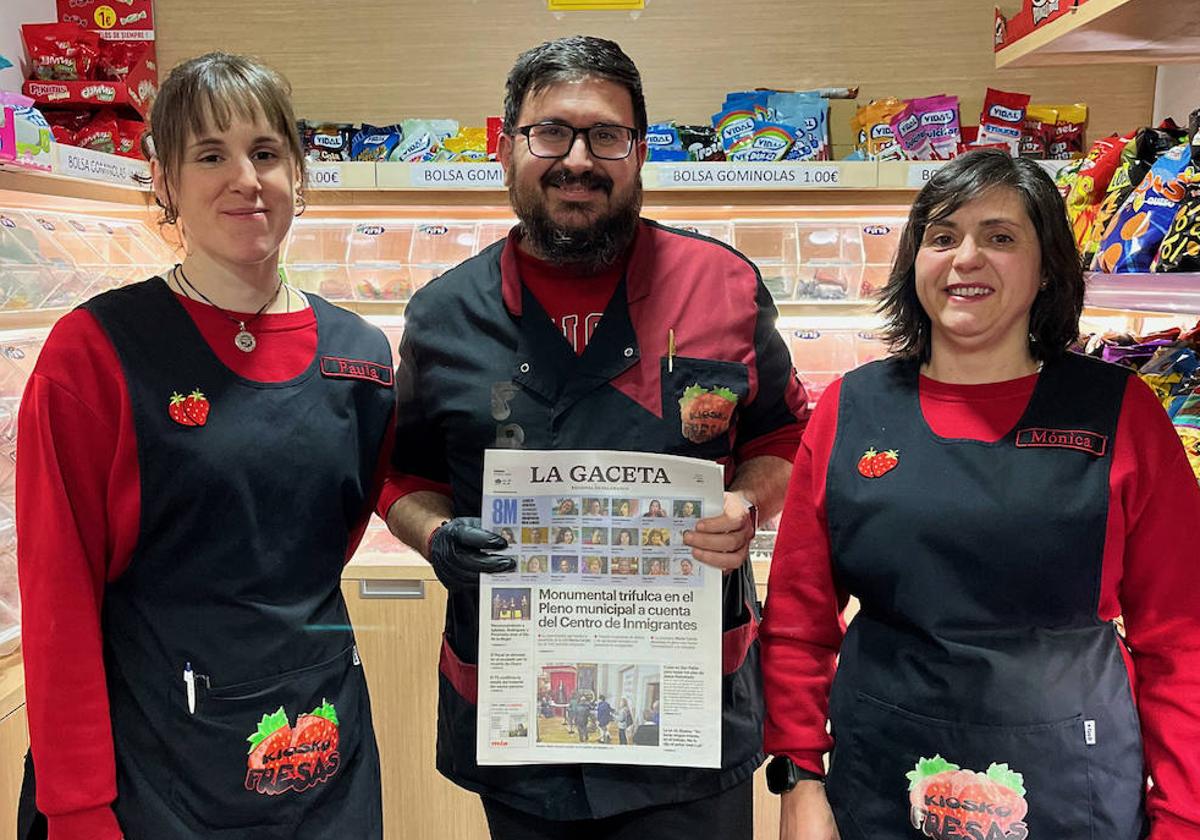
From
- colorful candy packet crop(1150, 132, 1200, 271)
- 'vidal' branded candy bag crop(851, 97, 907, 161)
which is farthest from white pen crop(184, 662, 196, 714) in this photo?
'vidal' branded candy bag crop(851, 97, 907, 161)

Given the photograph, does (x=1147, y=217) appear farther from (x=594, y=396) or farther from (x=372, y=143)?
(x=372, y=143)

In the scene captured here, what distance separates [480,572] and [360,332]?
492mm

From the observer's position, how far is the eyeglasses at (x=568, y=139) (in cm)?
155

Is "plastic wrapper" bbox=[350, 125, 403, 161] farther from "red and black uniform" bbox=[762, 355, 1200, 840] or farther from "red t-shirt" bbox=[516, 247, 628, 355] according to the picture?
Answer: "red and black uniform" bbox=[762, 355, 1200, 840]

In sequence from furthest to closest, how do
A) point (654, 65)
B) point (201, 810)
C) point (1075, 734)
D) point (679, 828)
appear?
point (654, 65)
point (679, 828)
point (201, 810)
point (1075, 734)

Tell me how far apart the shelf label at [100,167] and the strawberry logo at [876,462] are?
1.84m

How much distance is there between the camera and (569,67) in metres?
1.54

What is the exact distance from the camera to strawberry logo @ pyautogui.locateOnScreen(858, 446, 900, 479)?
1454 millimetres

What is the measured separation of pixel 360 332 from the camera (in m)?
1.64

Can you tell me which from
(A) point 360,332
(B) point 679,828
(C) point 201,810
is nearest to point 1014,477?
(B) point 679,828

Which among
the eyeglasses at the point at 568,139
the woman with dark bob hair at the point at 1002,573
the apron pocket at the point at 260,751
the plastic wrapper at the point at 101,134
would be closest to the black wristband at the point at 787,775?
the woman with dark bob hair at the point at 1002,573

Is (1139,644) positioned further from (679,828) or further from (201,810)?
(201,810)

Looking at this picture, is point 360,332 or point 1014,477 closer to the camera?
point 1014,477

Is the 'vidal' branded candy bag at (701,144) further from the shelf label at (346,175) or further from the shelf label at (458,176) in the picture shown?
the shelf label at (346,175)
